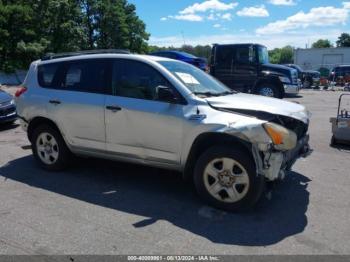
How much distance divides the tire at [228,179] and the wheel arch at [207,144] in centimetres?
8

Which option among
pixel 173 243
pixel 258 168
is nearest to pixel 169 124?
pixel 258 168

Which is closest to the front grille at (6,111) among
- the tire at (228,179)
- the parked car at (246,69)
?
the tire at (228,179)

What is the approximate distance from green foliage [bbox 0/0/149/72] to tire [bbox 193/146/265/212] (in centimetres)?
2905

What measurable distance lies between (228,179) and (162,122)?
1075 mm

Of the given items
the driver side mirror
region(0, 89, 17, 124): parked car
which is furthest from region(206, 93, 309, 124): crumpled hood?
region(0, 89, 17, 124): parked car

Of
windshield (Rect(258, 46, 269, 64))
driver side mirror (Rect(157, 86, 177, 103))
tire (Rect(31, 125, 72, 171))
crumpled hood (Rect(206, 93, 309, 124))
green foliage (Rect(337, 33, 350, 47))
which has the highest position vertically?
green foliage (Rect(337, 33, 350, 47))

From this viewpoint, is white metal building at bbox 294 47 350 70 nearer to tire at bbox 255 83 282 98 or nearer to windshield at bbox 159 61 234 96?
tire at bbox 255 83 282 98

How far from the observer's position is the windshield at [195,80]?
5285 mm

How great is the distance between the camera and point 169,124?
5.02 metres

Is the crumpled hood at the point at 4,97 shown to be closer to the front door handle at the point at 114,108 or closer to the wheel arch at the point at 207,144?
the front door handle at the point at 114,108

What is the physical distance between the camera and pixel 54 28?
120 ft

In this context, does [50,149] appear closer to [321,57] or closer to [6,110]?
[6,110]

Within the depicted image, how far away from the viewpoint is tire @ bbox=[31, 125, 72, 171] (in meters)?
6.22

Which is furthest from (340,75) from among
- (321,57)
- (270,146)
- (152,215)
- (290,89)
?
(152,215)
